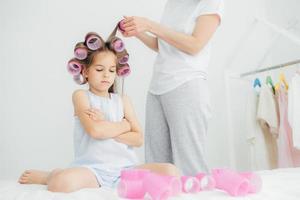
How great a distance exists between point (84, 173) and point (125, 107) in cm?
38

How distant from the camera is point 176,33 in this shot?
1.34 m

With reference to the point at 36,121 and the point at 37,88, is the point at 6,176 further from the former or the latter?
the point at 37,88

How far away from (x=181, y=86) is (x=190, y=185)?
0.55 metres

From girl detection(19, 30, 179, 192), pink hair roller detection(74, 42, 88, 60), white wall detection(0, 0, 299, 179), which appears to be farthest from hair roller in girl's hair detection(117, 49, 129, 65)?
white wall detection(0, 0, 299, 179)

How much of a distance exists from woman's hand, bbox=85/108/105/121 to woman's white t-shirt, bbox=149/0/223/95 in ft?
0.94

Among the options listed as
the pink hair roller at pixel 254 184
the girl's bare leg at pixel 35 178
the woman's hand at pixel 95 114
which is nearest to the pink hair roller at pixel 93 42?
the woman's hand at pixel 95 114

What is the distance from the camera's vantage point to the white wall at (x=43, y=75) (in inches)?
79.4

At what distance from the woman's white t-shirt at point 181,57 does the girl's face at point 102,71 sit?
0.21 meters

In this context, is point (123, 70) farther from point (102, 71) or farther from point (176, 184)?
point (176, 184)

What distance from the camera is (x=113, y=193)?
0.86 m

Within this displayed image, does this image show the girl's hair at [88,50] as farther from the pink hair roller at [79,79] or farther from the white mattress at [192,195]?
the white mattress at [192,195]

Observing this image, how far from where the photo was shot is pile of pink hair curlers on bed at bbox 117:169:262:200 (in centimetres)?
78

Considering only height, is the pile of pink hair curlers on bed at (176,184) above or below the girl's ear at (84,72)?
below

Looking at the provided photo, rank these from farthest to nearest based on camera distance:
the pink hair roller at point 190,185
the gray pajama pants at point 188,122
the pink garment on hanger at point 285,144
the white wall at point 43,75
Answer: the white wall at point 43,75
the pink garment on hanger at point 285,144
the gray pajama pants at point 188,122
the pink hair roller at point 190,185
